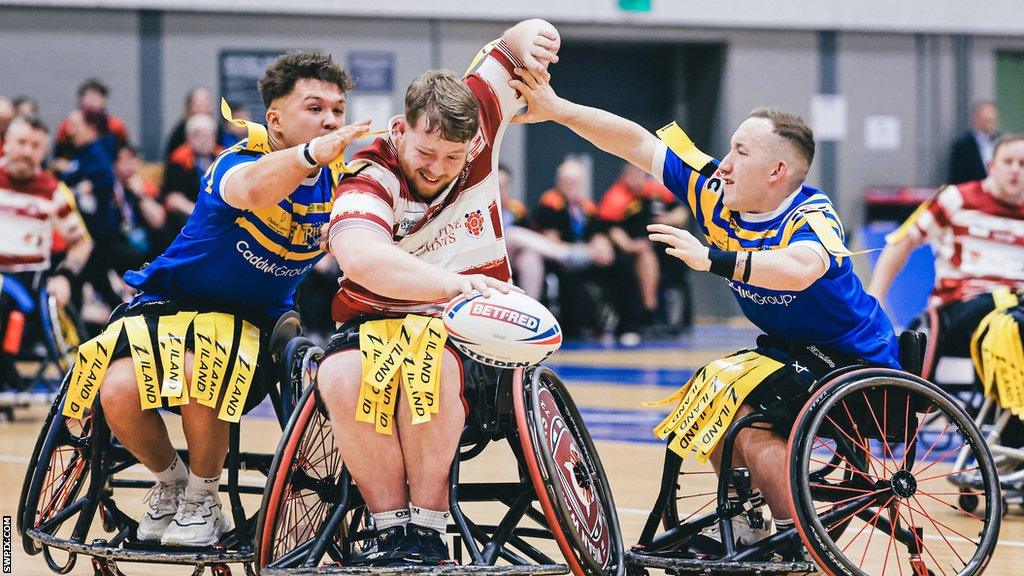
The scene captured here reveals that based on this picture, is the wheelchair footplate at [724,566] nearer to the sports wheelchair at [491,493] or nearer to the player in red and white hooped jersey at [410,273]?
the sports wheelchair at [491,493]

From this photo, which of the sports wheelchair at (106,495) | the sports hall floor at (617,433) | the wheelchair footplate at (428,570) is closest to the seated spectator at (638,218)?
the sports hall floor at (617,433)

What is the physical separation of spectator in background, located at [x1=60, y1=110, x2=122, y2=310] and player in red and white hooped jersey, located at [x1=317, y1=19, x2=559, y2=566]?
6.48 m

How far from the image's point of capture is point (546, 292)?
11531 millimetres

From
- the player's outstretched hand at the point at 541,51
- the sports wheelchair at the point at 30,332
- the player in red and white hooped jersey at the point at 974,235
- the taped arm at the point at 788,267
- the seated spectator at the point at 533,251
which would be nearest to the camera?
the taped arm at the point at 788,267

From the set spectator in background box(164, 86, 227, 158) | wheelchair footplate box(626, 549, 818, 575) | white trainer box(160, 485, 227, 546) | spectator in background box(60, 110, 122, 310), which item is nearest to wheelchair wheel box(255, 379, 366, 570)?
white trainer box(160, 485, 227, 546)

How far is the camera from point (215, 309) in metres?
3.90

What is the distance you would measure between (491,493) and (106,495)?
1122 mm

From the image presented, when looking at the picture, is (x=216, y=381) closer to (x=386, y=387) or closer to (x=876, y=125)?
(x=386, y=387)

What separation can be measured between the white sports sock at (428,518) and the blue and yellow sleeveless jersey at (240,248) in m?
0.88

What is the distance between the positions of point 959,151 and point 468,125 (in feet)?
39.3

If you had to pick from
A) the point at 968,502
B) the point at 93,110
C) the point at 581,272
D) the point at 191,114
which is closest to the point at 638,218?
the point at 581,272

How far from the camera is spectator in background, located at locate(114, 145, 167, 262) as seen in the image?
32.9 ft

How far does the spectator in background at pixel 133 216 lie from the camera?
1004cm

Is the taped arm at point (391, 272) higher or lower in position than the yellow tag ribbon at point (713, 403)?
higher
